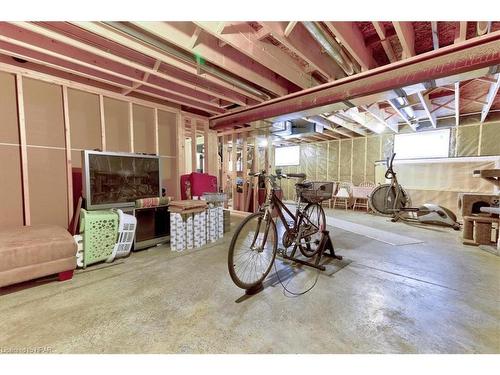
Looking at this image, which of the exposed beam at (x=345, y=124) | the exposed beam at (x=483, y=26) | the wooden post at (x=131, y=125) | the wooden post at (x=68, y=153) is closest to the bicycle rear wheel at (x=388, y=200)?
the exposed beam at (x=345, y=124)

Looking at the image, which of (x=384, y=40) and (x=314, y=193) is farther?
(x=314, y=193)

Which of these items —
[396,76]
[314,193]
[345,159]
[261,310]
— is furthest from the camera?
[345,159]

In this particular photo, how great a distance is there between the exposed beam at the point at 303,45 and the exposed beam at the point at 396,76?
24cm

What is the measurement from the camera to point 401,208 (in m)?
4.99

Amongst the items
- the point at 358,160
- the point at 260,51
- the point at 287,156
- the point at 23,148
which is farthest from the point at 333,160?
the point at 23,148

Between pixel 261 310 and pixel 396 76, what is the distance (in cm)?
276

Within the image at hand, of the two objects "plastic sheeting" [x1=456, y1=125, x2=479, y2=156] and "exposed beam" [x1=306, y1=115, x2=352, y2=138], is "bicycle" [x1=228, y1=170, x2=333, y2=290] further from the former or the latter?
"plastic sheeting" [x1=456, y1=125, x2=479, y2=156]

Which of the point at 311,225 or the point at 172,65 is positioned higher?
the point at 172,65

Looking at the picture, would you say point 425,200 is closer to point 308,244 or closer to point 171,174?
point 308,244

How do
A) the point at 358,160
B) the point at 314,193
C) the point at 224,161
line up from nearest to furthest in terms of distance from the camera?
1. the point at 314,193
2. the point at 224,161
3. the point at 358,160

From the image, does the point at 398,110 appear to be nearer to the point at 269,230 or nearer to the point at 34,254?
the point at 269,230

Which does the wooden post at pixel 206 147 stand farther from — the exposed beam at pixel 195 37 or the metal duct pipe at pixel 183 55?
the exposed beam at pixel 195 37

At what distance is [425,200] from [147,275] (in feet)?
22.2

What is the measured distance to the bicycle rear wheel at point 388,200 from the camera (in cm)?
510
